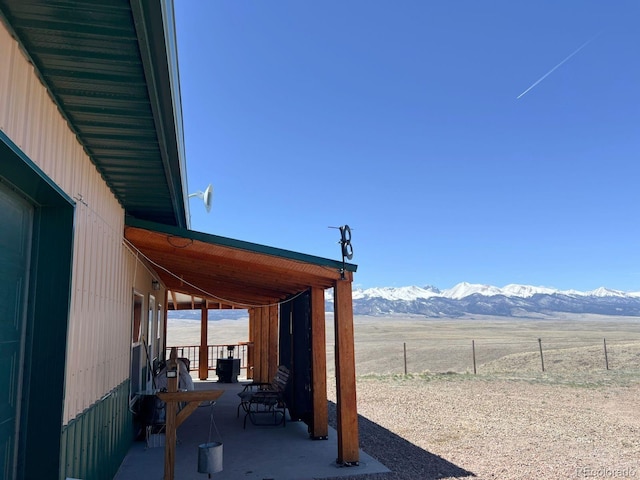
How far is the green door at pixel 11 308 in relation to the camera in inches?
100.0

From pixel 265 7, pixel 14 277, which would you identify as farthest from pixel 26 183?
pixel 265 7

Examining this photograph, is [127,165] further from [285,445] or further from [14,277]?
[285,445]

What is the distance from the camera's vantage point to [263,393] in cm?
769

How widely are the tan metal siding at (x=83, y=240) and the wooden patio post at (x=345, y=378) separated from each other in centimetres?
227

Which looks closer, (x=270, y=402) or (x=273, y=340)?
(x=270, y=402)

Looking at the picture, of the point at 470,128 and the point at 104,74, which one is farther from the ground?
the point at 470,128

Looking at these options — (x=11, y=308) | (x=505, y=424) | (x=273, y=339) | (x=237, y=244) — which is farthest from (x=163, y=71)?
(x=273, y=339)

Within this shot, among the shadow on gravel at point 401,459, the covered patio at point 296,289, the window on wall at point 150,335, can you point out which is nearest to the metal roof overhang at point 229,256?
the covered patio at point 296,289

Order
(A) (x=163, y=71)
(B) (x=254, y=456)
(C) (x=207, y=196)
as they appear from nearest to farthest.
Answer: (A) (x=163, y=71), (B) (x=254, y=456), (C) (x=207, y=196)

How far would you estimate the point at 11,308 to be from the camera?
266 centimetres

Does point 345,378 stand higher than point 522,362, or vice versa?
point 345,378

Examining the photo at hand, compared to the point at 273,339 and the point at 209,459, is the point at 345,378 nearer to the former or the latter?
the point at 209,459

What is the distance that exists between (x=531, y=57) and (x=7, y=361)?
18993 mm

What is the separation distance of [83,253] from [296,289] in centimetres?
438
